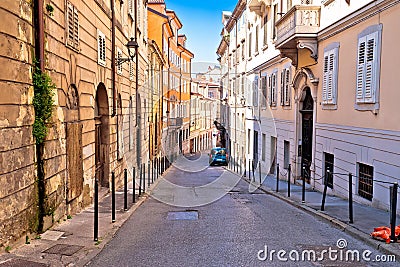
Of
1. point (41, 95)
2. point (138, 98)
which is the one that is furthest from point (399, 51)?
point (138, 98)

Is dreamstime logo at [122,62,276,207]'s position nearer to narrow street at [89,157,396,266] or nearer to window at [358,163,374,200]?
narrow street at [89,157,396,266]

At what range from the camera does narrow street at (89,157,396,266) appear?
6570 millimetres

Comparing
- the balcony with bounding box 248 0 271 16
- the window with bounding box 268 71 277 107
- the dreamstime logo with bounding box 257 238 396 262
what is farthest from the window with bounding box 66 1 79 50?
the balcony with bounding box 248 0 271 16

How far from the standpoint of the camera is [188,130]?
58.1 meters

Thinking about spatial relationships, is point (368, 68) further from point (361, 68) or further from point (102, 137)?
point (102, 137)

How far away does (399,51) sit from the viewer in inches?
386

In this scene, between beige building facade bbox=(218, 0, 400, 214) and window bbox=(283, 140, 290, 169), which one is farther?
window bbox=(283, 140, 290, 169)

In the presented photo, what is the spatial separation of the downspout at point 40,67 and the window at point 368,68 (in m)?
7.93

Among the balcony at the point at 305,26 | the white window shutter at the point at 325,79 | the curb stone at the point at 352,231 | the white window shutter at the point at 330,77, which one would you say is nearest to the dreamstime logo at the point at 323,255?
the curb stone at the point at 352,231

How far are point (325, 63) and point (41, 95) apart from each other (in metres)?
10.7

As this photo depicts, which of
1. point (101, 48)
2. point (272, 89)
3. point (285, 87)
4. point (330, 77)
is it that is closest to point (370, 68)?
point (330, 77)

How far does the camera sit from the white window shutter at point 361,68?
11.7 metres

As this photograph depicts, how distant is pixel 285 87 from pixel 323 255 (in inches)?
585

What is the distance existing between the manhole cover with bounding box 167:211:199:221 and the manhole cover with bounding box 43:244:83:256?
11.3 feet
